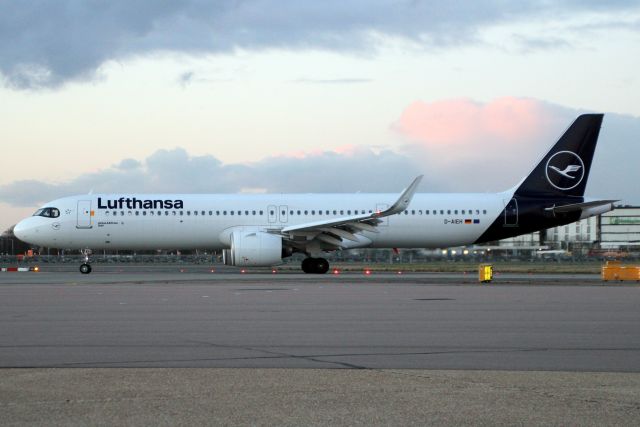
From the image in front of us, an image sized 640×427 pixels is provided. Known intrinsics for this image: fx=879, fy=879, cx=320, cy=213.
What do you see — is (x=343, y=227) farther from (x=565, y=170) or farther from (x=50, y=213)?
(x=50, y=213)

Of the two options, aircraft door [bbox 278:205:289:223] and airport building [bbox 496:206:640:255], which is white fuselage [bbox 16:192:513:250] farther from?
airport building [bbox 496:206:640:255]

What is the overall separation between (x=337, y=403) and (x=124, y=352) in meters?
4.21

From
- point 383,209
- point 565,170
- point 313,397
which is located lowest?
point 313,397

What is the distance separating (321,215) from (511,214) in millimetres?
8155

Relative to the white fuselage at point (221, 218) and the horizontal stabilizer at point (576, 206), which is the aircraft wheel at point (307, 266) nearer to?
the white fuselage at point (221, 218)

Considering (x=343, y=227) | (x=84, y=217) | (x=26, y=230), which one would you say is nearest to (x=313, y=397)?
(x=343, y=227)

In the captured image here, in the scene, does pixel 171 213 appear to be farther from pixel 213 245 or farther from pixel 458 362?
pixel 458 362

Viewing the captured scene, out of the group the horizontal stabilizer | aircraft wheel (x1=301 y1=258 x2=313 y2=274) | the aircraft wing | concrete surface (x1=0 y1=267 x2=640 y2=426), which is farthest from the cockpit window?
the horizontal stabilizer

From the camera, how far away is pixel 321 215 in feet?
123

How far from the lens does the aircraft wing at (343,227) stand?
1340 inches

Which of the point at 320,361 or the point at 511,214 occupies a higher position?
the point at 511,214

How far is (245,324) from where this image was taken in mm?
14242

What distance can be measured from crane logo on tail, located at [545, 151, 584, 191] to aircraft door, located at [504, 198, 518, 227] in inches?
77.2

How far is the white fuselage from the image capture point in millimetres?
36969
